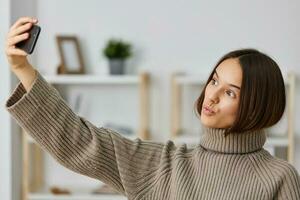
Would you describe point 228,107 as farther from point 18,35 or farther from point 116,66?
point 116,66

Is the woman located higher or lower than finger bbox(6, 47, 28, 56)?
lower

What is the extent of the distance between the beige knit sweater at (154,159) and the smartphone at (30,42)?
0.09 meters

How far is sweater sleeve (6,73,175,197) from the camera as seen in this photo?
1.21m

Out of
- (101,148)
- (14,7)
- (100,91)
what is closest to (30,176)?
(100,91)

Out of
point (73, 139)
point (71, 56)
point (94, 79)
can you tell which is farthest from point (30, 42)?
point (71, 56)

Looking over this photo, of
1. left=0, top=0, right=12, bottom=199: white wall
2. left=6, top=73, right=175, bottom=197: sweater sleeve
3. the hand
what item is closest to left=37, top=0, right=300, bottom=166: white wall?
left=0, top=0, right=12, bottom=199: white wall

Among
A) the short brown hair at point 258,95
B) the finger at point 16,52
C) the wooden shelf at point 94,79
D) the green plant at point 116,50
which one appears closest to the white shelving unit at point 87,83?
the wooden shelf at point 94,79

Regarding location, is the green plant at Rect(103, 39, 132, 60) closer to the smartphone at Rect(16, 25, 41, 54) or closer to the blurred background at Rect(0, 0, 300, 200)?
the blurred background at Rect(0, 0, 300, 200)

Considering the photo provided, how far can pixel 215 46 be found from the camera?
3.19 meters

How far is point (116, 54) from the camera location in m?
3.12

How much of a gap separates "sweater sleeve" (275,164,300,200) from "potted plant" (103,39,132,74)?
1951 millimetres

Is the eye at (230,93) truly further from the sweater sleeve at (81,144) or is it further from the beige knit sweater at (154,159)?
the sweater sleeve at (81,144)

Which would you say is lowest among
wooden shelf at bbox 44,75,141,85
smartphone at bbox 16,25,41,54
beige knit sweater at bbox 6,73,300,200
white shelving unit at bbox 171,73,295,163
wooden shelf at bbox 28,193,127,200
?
wooden shelf at bbox 28,193,127,200

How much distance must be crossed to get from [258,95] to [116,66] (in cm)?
194
